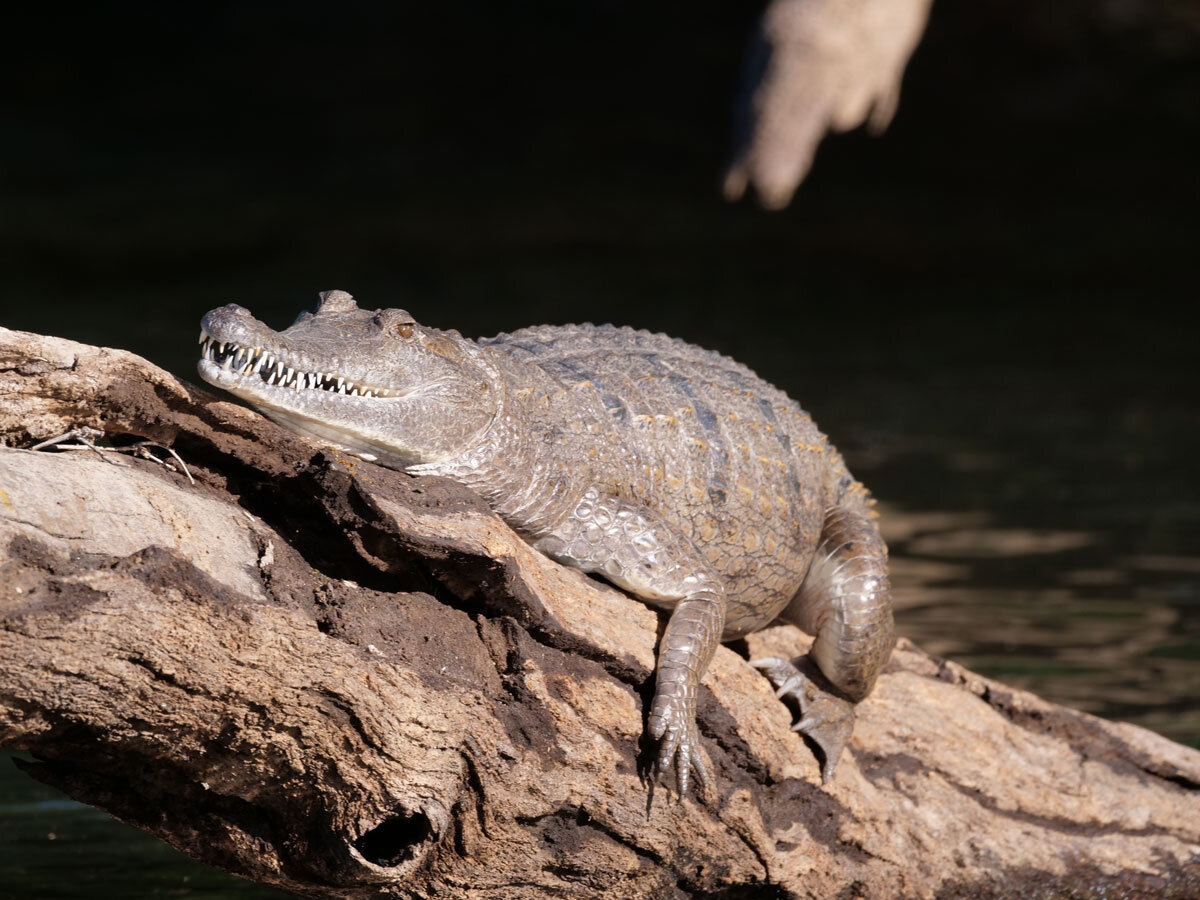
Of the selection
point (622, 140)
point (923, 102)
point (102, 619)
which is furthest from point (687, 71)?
point (102, 619)

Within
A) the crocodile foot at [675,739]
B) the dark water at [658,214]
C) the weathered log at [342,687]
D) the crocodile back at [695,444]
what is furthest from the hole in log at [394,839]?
the dark water at [658,214]

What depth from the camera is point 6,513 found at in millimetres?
2973

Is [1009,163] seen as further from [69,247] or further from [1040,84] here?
[69,247]

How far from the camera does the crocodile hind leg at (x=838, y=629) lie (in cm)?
452

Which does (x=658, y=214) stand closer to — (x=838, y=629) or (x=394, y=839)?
(x=838, y=629)

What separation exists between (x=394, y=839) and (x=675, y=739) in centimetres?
83

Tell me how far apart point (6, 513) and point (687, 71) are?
20.5 meters

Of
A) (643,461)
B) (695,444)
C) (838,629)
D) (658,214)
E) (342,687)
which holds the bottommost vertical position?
(342,687)

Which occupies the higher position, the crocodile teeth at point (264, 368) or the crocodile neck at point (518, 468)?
the crocodile neck at point (518, 468)

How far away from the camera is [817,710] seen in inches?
177

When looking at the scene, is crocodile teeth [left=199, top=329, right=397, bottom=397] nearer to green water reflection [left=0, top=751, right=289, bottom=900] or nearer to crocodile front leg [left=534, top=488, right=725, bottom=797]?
crocodile front leg [left=534, top=488, right=725, bottom=797]

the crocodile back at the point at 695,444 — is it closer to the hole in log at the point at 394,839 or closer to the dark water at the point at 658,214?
the hole in log at the point at 394,839

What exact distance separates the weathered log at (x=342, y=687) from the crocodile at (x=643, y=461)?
146mm

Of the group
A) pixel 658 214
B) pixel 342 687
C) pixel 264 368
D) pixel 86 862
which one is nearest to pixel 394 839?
pixel 342 687
